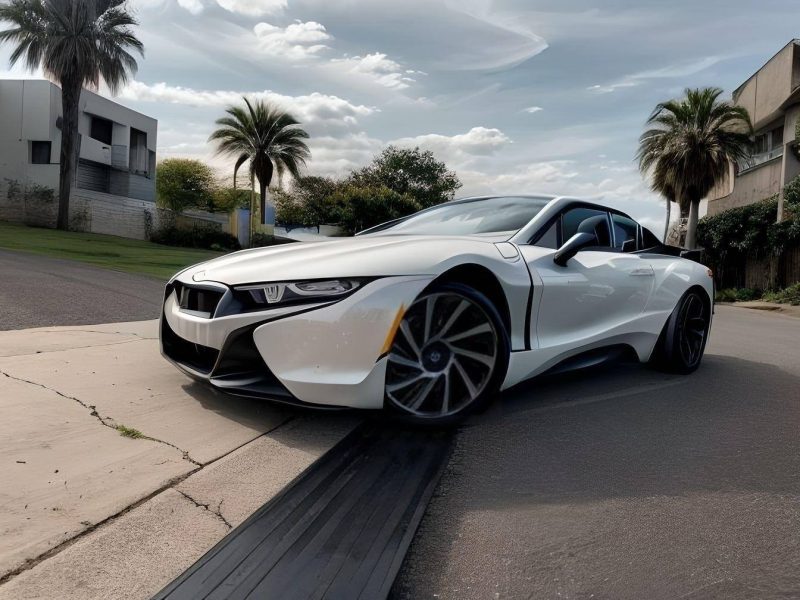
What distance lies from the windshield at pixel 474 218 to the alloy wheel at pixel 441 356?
0.96 meters

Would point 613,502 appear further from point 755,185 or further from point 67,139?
point 67,139

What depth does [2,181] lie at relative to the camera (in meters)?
31.6

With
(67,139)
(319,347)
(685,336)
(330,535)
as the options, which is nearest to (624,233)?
(685,336)

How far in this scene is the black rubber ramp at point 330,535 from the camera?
1922mm

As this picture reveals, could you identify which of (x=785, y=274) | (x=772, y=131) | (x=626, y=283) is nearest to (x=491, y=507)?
(x=626, y=283)

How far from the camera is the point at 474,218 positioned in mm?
4621

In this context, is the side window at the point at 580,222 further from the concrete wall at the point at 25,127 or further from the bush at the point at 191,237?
the concrete wall at the point at 25,127

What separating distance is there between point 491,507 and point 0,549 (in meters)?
1.70

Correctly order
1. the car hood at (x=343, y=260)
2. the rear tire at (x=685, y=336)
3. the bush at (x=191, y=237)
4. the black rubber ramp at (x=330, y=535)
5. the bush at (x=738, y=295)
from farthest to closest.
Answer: the bush at (x=191, y=237) → the bush at (x=738, y=295) → the rear tire at (x=685, y=336) → the car hood at (x=343, y=260) → the black rubber ramp at (x=330, y=535)

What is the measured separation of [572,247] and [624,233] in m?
1.41

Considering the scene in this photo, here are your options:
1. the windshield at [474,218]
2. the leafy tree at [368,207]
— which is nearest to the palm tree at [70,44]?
the leafy tree at [368,207]

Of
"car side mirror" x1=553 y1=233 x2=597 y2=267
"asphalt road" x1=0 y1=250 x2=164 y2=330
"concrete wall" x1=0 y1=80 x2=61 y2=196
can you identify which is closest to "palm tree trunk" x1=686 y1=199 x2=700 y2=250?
"asphalt road" x1=0 y1=250 x2=164 y2=330

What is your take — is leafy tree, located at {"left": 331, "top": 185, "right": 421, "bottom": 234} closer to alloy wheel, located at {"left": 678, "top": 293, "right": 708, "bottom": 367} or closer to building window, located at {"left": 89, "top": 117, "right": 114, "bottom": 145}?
building window, located at {"left": 89, "top": 117, "right": 114, "bottom": 145}

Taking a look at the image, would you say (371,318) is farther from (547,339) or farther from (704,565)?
(704,565)
